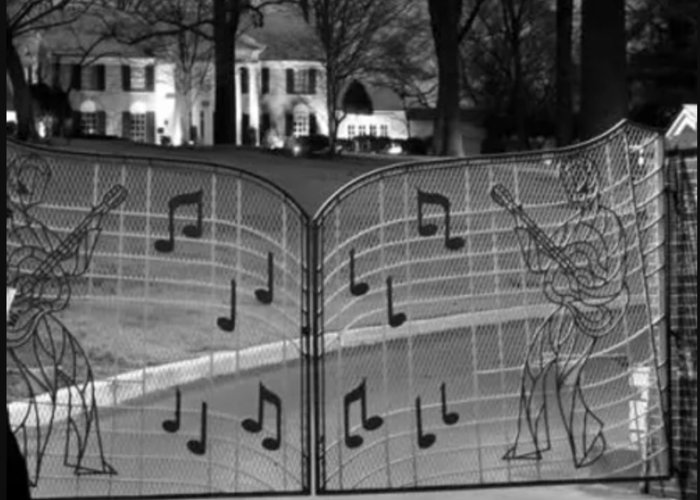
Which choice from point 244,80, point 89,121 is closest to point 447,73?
point 244,80

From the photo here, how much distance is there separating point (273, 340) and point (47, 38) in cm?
3945

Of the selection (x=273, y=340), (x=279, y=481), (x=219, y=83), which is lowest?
(x=279, y=481)

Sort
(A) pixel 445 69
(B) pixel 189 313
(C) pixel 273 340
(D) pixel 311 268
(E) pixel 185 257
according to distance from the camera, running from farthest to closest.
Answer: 1. (A) pixel 445 69
2. (B) pixel 189 313
3. (C) pixel 273 340
4. (E) pixel 185 257
5. (D) pixel 311 268

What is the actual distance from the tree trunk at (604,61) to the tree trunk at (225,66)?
1456cm

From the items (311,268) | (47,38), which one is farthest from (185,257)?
(47,38)

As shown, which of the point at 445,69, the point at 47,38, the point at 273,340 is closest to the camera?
the point at 273,340

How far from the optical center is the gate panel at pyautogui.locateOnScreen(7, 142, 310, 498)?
668cm

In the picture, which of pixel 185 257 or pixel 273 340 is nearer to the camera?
pixel 185 257

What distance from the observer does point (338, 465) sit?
6961mm

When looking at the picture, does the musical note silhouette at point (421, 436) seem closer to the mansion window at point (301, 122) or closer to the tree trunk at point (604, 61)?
the tree trunk at point (604, 61)

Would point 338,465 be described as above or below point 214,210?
below

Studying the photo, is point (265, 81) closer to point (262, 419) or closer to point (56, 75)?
point (56, 75)

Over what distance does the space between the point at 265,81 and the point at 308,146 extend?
60.1ft

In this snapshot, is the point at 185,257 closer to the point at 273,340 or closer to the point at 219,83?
the point at 273,340
